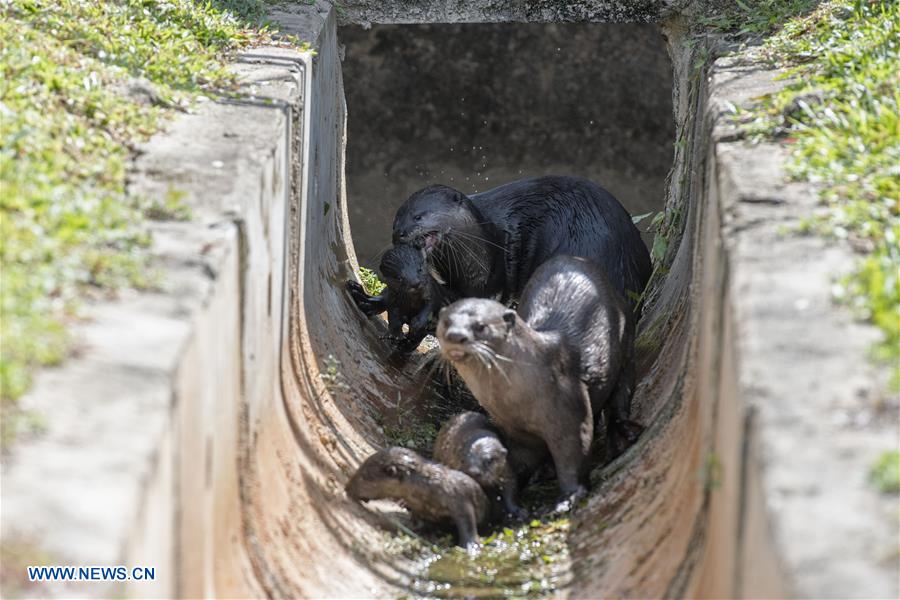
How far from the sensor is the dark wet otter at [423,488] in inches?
183

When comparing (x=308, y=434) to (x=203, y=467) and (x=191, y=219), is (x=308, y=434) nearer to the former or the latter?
(x=191, y=219)

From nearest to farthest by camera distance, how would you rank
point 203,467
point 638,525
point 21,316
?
point 21,316 < point 203,467 < point 638,525

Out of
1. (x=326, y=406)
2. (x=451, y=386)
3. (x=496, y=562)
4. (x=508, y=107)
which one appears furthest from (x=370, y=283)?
(x=508, y=107)

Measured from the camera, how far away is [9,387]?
276 cm

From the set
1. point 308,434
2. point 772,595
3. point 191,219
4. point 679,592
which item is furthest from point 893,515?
point 308,434

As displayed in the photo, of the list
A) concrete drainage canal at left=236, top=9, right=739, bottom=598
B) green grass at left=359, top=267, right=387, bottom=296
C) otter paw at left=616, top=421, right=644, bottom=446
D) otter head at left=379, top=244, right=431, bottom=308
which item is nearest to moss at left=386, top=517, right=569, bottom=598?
concrete drainage canal at left=236, top=9, right=739, bottom=598

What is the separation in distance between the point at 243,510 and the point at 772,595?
5.90 feet

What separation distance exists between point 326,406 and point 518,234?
191cm

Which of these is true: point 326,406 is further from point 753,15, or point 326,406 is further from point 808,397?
point 753,15

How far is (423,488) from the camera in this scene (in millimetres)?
4641

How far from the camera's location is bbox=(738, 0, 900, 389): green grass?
11.2 ft

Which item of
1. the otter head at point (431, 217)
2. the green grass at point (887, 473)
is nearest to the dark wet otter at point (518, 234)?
the otter head at point (431, 217)

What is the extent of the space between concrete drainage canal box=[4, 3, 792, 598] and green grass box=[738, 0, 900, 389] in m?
0.36

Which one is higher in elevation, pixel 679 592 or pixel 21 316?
pixel 21 316
